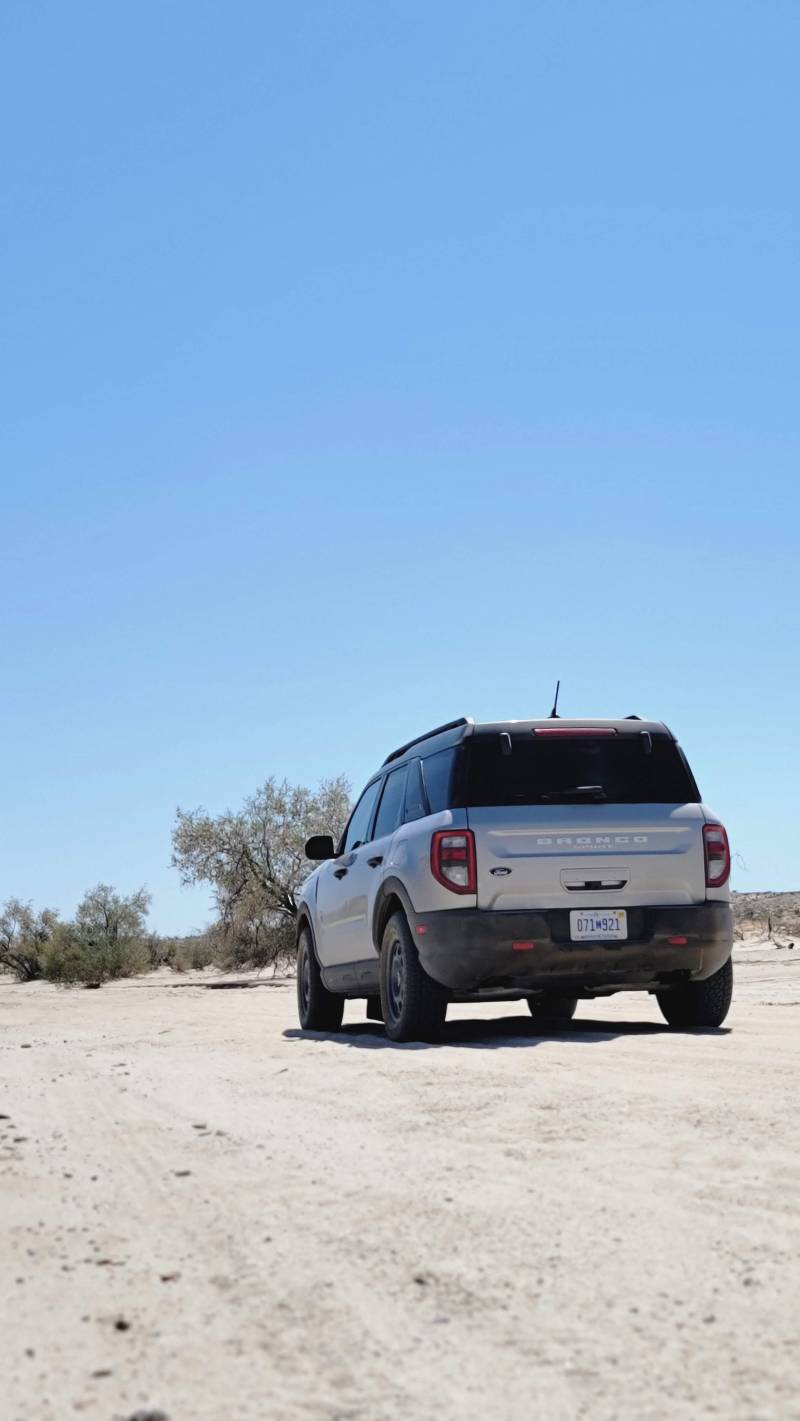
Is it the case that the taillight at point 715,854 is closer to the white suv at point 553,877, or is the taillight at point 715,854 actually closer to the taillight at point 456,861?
the white suv at point 553,877

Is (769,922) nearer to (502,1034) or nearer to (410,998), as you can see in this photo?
(502,1034)

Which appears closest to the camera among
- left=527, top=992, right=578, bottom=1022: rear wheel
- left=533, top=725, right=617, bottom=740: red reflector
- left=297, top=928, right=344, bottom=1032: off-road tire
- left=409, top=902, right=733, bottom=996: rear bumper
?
left=409, top=902, right=733, bottom=996: rear bumper

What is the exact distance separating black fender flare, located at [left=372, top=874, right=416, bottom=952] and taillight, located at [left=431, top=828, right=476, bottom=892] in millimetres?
377

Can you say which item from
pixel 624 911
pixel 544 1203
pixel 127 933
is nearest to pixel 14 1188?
pixel 544 1203

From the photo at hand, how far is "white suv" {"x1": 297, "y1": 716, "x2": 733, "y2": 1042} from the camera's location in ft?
28.8

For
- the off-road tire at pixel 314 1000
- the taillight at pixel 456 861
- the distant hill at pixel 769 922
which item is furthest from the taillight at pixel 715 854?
the distant hill at pixel 769 922

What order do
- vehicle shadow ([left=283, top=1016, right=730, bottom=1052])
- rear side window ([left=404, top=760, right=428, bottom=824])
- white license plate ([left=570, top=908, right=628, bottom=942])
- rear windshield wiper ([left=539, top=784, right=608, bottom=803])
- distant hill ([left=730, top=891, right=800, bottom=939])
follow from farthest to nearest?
distant hill ([left=730, top=891, right=800, bottom=939]) < rear side window ([left=404, top=760, right=428, bottom=824]) < rear windshield wiper ([left=539, top=784, right=608, bottom=803]) < white license plate ([left=570, top=908, right=628, bottom=942]) < vehicle shadow ([left=283, top=1016, right=730, bottom=1052])

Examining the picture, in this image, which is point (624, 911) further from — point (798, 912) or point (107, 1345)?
point (798, 912)

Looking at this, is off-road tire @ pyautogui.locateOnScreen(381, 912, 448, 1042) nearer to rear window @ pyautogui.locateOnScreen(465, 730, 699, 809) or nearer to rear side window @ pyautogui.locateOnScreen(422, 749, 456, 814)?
rear side window @ pyautogui.locateOnScreen(422, 749, 456, 814)

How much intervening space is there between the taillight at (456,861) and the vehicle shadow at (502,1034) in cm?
94

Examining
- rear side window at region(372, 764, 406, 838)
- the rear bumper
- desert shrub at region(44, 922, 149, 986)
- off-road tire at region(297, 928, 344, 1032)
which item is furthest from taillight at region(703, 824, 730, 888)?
desert shrub at region(44, 922, 149, 986)

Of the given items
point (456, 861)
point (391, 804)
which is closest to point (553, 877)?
point (456, 861)

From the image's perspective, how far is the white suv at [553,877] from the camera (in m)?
8.79

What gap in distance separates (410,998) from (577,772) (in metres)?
1.77
